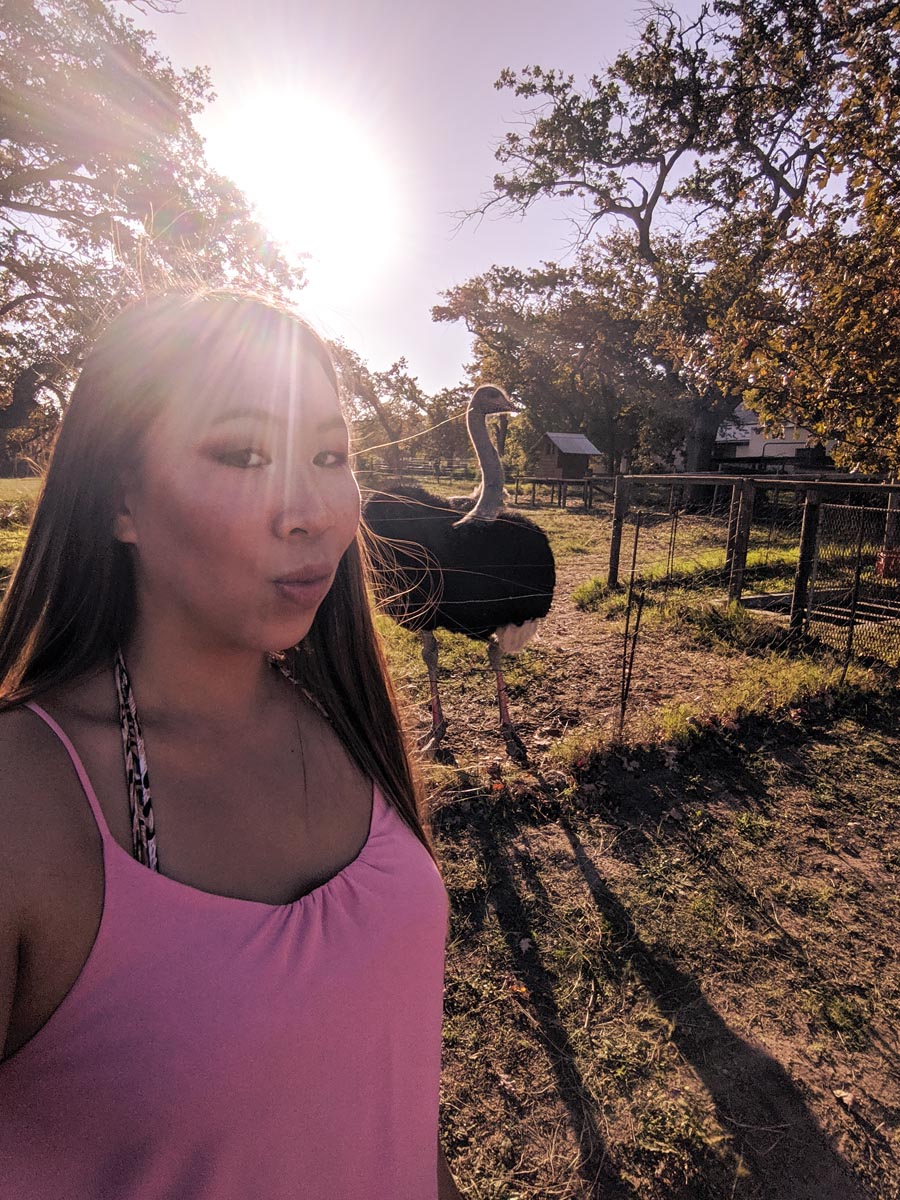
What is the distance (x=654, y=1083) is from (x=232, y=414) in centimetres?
281

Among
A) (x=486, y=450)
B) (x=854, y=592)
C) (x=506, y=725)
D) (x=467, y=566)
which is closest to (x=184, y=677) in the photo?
(x=467, y=566)

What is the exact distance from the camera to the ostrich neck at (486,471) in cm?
493

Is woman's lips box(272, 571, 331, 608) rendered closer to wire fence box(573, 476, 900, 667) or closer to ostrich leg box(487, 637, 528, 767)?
wire fence box(573, 476, 900, 667)

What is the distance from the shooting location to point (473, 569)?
4.66 meters

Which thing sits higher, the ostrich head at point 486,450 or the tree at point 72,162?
the tree at point 72,162

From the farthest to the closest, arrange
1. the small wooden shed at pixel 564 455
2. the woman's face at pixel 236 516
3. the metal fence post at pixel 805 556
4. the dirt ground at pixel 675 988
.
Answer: the small wooden shed at pixel 564 455
the metal fence post at pixel 805 556
the dirt ground at pixel 675 988
the woman's face at pixel 236 516

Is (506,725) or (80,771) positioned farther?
(506,725)

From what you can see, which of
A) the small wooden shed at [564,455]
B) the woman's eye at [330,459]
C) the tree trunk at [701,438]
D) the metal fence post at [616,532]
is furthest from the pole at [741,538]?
the small wooden shed at [564,455]

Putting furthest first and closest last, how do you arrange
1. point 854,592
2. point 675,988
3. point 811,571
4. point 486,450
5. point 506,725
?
point 811,571 < point 854,592 < point 486,450 < point 506,725 < point 675,988

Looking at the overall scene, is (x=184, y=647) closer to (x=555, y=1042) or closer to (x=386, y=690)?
(x=386, y=690)

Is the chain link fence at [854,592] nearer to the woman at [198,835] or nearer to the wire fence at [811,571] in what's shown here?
the wire fence at [811,571]

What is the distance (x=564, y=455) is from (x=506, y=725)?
30276 millimetres

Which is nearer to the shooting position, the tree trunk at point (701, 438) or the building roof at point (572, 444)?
the tree trunk at point (701, 438)

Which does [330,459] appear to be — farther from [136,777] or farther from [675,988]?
[675,988]
